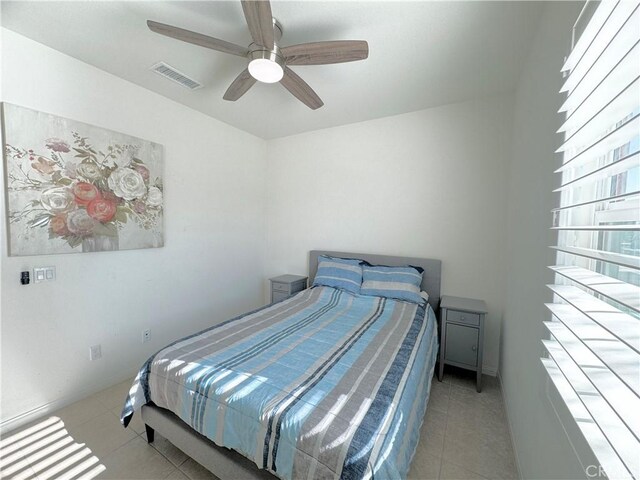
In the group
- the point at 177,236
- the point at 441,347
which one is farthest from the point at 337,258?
the point at 177,236

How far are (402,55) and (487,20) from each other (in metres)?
0.51

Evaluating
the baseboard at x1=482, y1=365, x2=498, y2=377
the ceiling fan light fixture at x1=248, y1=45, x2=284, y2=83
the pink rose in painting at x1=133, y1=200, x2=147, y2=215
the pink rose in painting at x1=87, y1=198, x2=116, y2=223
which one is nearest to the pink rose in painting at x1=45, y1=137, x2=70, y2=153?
the pink rose in painting at x1=87, y1=198, x2=116, y2=223

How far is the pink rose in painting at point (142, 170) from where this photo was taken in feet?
7.52

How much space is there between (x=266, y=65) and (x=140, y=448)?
8.01 feet

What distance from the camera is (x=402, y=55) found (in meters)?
1.82

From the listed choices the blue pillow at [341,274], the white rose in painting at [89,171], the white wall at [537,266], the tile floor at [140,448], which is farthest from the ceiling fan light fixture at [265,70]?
the tile floor at [140,448]

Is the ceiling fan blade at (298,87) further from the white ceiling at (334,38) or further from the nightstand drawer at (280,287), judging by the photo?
the nightstand drawer at (280,287)

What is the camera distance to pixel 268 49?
4.83 feet

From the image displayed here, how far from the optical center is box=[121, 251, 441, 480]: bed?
3.26 feet

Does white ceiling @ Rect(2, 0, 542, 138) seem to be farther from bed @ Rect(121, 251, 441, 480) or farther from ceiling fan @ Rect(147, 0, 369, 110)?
bed @ Rect(121, 251, 441, 480)

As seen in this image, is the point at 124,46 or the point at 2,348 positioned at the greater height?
the point at 124,46

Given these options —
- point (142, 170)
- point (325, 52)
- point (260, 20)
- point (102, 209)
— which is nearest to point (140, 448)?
point (102, 209)

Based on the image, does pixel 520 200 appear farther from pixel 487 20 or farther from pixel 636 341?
pixel 636 341

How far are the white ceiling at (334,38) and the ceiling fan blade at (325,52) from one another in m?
0.22
